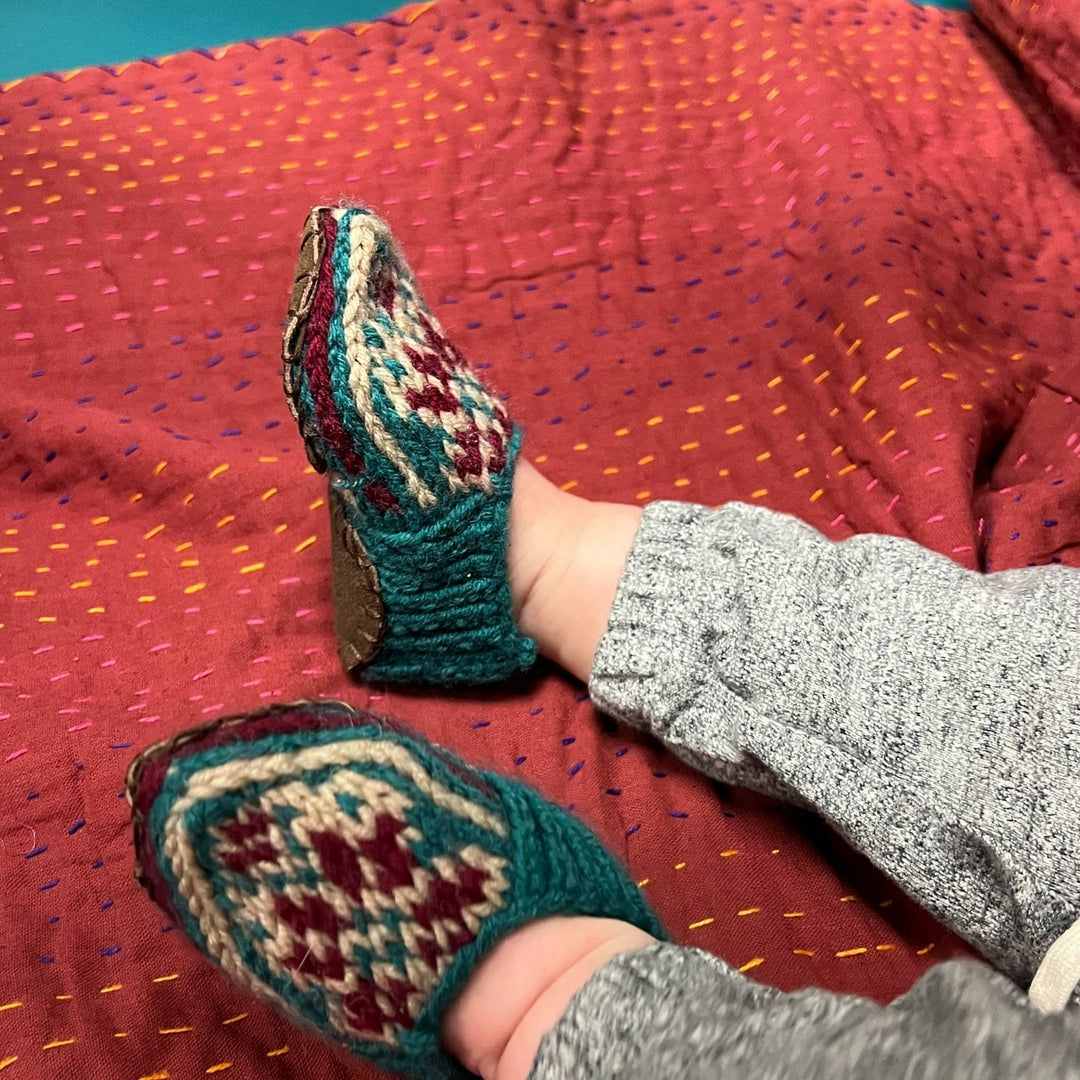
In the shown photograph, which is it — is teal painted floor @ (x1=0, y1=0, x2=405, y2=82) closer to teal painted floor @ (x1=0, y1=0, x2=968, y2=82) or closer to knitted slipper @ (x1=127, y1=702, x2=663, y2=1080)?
teal painted floor @ (x1=0, y1=0, x2=968, y2=82)

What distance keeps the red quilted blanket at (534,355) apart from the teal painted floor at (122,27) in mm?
98

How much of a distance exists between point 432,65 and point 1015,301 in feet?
1.93

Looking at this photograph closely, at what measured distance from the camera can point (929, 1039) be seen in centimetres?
32

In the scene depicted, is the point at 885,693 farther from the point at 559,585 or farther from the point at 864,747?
the point at 559,585

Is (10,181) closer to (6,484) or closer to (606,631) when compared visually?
(6,484)

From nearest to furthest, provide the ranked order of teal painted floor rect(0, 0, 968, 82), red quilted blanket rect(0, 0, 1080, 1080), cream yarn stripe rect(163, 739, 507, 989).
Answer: cream yarn stripe rect(163, 739, 507, 989) < red quilted blanket rect(0, 0, 1080, 1080) < teal painted floor rect(0, 0, 968, 82)

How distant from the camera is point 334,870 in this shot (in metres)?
0.44

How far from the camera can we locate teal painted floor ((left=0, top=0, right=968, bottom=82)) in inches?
38.3

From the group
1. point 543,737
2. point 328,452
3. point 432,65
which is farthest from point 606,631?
point 432,65

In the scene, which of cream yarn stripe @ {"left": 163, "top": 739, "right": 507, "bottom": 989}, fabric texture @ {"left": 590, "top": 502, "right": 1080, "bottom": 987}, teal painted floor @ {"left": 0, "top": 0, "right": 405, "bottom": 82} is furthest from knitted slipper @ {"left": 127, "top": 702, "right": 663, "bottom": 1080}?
teal painted floor @ {"left": 0, "top": 0, "right": 405, "bottom": 82}

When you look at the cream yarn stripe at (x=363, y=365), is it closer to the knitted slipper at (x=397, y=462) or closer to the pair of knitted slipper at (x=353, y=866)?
the knitted slipper at (x=397, y=462)

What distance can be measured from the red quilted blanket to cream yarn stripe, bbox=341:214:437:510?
0.15m

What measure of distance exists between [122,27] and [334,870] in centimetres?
95

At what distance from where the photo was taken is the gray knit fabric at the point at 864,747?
336 mm
